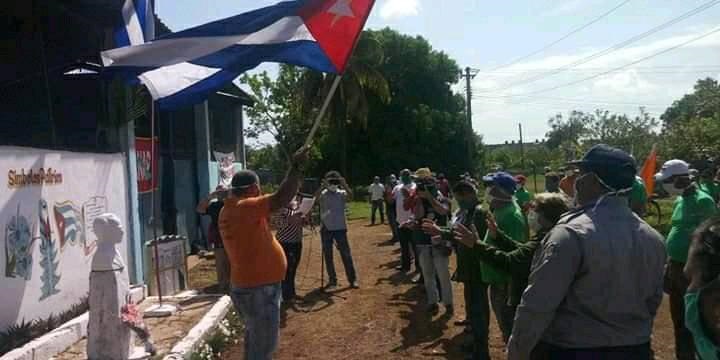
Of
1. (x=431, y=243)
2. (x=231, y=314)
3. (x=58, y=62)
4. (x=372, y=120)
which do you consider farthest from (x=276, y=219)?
(x=372, y=120)

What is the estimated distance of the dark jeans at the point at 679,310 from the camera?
18.4ft

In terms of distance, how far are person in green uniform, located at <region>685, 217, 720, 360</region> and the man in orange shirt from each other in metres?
2.75

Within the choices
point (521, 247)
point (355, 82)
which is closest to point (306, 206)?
point (521, 247)

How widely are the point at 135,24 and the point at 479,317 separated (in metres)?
5.28

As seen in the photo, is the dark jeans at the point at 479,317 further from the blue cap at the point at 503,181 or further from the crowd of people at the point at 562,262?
the blue cap at the point at 503,181

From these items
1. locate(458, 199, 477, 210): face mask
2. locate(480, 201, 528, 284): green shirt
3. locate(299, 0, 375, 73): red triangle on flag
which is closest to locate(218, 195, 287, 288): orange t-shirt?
locate(299, 0, 375, 73): red triangle on flag

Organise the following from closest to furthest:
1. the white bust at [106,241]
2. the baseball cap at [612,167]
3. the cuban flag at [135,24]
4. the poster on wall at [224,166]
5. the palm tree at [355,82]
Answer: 1. the baseball cap at [612,167]
2. the white bust at [106,241]
3. the cuban flag at [135,24]
4. the poster on wall at [224,166]
5. the palm tree at [355,82]

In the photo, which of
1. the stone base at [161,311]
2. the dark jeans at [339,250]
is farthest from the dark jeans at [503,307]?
the dark jeans at [339,250]

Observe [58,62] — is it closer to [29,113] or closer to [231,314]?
[29,113]

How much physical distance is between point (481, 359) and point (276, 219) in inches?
159

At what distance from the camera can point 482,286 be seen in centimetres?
591

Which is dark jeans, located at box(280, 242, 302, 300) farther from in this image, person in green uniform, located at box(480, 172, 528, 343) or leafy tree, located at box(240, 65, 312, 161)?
leafy tree, located at box(240, 65, 312, 161)

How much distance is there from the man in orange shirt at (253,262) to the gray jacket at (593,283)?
220 cm

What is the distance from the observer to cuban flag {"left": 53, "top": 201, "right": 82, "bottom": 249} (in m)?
6.88
